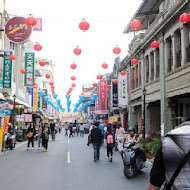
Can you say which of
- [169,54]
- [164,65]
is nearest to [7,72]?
[164,65]

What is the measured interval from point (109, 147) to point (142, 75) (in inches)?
591

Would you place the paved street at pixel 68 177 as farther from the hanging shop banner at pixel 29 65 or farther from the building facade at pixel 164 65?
the hanging shop banner at pixel 29 65

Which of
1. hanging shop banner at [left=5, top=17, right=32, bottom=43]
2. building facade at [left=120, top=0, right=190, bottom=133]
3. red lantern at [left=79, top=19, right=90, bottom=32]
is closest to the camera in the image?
red lantern at [left=79, top=19, right=90, bottom=32]

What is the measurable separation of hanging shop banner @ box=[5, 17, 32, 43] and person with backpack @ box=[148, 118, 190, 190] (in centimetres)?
1776

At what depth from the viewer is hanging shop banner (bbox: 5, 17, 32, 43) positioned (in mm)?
19109

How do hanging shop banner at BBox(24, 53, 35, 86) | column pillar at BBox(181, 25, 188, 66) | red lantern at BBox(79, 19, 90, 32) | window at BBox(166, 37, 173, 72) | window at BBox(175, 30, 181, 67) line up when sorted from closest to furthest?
red lantern at BBox(79, 19, 90, 32)
column pillar at BBox(181, 25, 188, 66)
window at BBox(175, 30, 181, 67)
window at BBox(166, 37, 173, 72)
hanging shop banner at BBox(24, 53, 35, 86)

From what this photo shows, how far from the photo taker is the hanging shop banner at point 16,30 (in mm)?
19109

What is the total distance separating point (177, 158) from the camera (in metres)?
2.55

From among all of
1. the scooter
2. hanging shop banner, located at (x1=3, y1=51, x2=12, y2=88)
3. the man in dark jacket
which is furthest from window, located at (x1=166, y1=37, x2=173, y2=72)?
hanging shop banner, located at (x1=3, y1=51, x2=12, y2=88)

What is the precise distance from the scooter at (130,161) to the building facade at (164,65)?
5.86m

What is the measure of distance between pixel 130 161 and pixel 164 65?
13475mm

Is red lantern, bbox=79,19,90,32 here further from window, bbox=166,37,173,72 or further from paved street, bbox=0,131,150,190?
window, bbox=166,37,173,72

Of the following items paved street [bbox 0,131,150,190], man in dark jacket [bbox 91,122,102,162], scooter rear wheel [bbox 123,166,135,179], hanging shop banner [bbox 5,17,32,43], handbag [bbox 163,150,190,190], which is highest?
hanging shop banner [bbox 5,17,32,43]

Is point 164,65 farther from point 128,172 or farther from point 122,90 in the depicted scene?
point 128,172
